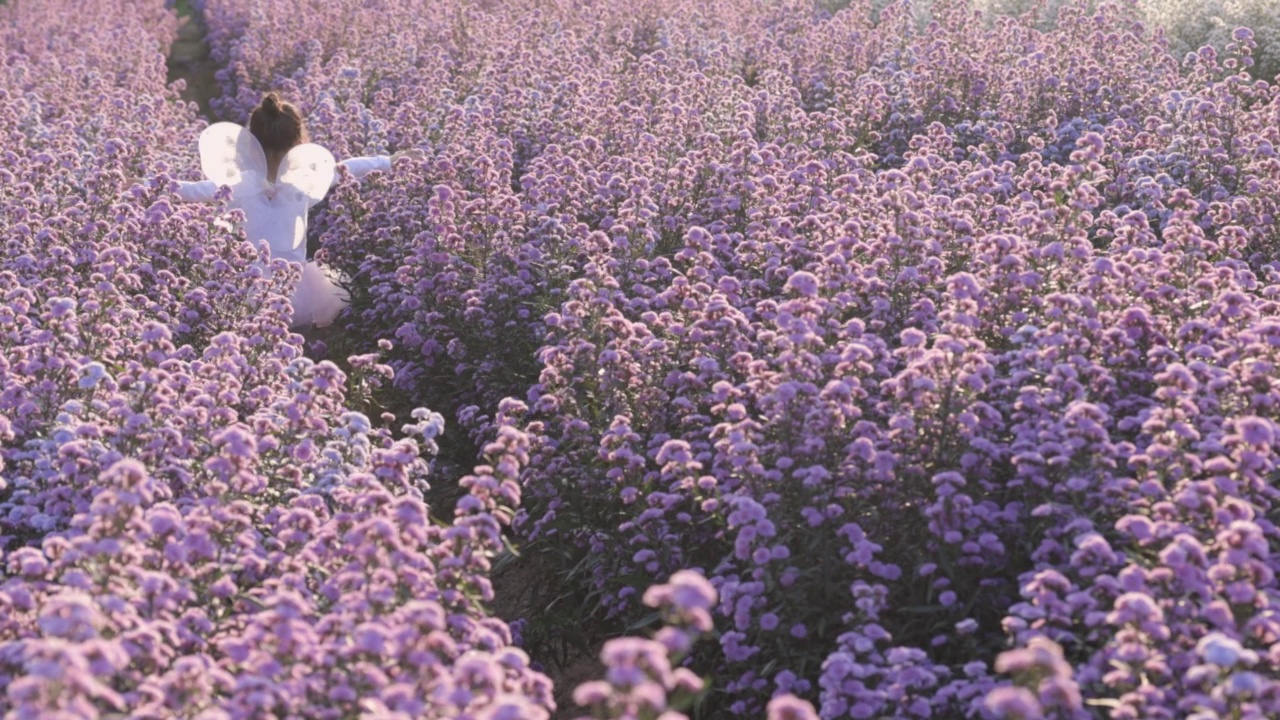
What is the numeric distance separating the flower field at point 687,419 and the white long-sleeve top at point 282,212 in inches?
10.2

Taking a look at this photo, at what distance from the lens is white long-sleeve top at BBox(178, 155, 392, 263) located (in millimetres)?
10062

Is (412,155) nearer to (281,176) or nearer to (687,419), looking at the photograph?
(281,176)

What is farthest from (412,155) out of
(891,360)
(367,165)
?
(891,360)

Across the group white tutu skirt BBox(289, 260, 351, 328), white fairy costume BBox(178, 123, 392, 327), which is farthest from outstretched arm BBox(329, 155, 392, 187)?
white tutu skirt BBox(289, 260, 351, 328)

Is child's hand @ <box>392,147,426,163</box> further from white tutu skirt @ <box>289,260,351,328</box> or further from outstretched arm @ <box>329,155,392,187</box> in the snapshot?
white tutu skirt @ <box>289,260,351,328</box>

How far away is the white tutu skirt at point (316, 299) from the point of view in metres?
9.90

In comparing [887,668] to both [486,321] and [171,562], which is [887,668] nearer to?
[171,562]

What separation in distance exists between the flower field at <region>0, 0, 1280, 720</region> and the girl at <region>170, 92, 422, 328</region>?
9.3 inches

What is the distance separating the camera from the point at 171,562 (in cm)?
446

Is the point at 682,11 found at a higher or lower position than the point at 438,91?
higher

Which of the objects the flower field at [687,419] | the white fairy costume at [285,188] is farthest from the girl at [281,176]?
the flower field at [687,419]

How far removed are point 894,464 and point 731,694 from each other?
1128mm

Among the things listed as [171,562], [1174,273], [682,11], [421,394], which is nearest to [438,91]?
[682,11]

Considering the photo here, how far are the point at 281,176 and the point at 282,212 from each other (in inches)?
9.9
